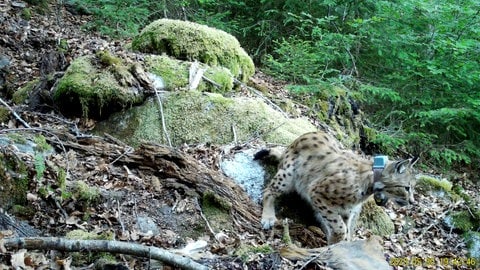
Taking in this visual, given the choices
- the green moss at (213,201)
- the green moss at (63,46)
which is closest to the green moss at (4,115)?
the green moss at (213,201)

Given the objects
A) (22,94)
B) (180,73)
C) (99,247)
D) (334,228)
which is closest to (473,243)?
(334,228)

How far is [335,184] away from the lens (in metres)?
5.97

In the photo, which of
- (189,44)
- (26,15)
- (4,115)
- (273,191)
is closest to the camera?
(273,191)

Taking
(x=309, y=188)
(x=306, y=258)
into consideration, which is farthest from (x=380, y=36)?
(x=306, y=258)

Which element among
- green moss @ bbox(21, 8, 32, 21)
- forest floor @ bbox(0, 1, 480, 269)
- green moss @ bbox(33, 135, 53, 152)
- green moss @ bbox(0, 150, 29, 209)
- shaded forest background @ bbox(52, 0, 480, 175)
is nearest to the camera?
forest floor @ bbox(0, 1, 480, 269)

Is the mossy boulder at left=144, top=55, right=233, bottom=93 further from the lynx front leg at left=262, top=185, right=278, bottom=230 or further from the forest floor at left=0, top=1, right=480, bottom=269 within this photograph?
the lynx front leg at left=262, top=185, right=278, bottom=230

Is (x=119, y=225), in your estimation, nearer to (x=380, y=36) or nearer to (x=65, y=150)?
(x=65, y=150)

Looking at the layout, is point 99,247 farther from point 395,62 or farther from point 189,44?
point 395,62

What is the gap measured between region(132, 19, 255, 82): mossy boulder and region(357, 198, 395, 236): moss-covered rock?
3.54 m

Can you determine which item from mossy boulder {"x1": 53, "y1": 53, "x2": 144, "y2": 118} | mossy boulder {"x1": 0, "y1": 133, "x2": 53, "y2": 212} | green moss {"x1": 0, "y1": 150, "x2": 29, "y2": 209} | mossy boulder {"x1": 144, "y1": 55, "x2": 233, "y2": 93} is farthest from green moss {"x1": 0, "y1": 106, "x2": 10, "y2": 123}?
mossy boulder {"x1": 144, "y1": 55, "x2": 233, "y2": 93}

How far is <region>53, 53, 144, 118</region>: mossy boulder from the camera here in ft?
22.9

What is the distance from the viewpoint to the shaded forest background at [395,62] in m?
9.77

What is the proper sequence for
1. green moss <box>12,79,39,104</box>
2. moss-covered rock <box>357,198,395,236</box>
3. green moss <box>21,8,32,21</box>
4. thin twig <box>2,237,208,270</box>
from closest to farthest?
thin twig <box>2,237,208,270</box> → moss-covered rock <box>357,198,395,236</box> → green moss <box>12,79,39,104</box> → green moss <box>21,8,32,21</box>
